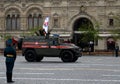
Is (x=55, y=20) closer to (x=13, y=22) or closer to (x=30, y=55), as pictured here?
(x=13, y=22)

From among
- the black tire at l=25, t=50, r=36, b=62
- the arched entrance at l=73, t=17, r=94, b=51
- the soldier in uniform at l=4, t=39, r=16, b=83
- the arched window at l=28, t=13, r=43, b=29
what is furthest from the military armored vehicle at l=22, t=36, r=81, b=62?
the arched window at l=28, t=13, r=43, b=29

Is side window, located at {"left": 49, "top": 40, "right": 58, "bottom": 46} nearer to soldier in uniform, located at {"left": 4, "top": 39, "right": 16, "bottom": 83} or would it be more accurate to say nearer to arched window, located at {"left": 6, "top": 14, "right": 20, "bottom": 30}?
soldier in uniform, located at {"left": 4, "top": 39, "right": 16, "bottom": 83}

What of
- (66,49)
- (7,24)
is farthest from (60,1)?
(66,49)

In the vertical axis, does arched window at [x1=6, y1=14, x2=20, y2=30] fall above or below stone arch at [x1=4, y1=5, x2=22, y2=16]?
below

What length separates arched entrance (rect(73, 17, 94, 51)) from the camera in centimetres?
6219

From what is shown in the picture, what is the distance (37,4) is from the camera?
227 ft

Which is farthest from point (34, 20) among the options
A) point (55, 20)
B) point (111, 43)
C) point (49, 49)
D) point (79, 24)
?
point (49, 49)

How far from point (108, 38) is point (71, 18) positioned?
604 centimetres

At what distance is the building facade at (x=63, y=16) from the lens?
221 feet

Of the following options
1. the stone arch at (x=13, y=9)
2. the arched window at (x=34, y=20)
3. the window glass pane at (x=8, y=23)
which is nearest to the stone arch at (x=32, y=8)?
the arched window at (x=34, y=20)

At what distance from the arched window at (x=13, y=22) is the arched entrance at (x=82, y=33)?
837 cm

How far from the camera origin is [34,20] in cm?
7006

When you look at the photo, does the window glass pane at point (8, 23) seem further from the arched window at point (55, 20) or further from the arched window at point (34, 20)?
the arched window at point (55, 20)

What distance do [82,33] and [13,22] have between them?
39.0ft
